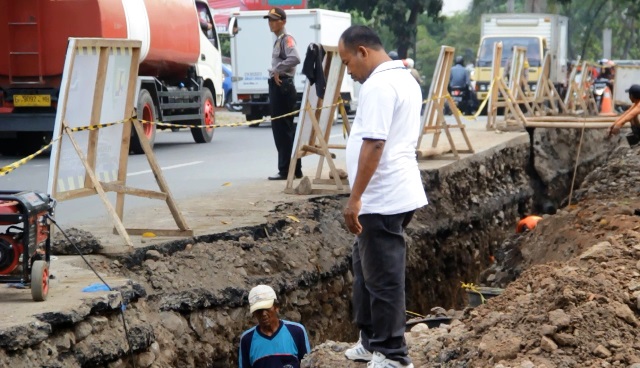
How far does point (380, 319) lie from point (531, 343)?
2.67 feet

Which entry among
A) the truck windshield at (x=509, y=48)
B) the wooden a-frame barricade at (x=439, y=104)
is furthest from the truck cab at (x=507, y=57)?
the wooden a-frame barricade at (x=439, y=104)

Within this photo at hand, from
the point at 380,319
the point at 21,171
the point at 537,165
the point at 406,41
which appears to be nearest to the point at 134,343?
the point at 380,319

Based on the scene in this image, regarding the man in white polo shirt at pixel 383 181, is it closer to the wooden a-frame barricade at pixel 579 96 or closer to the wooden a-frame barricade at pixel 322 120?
the wooden a-frame barricade at pixel 322 120

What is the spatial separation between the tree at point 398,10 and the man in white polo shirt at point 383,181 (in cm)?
3720

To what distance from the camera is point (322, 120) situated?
496 inches

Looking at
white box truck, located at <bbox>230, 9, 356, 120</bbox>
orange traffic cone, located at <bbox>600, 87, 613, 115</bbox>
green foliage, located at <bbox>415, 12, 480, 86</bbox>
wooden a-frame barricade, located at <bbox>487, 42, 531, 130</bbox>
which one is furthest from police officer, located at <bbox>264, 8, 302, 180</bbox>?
green foliage, located at <bbox>415, 12, 480, 86</bbox>

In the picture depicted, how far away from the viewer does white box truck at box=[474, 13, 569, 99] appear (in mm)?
36375

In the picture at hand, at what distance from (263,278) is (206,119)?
47.3ft

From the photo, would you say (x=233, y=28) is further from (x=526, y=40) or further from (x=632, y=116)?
(x=526, y=40)

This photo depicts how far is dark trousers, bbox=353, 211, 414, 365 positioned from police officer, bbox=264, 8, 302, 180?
6.52 m

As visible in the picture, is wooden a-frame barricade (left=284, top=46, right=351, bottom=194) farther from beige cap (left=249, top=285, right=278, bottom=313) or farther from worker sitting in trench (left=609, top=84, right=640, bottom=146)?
beige cap (left=249, top=285, right=278, bottom=313)

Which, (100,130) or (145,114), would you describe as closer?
(100,130)

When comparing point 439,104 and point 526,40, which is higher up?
point 439,104

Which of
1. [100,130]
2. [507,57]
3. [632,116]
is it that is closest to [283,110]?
[100,130]
